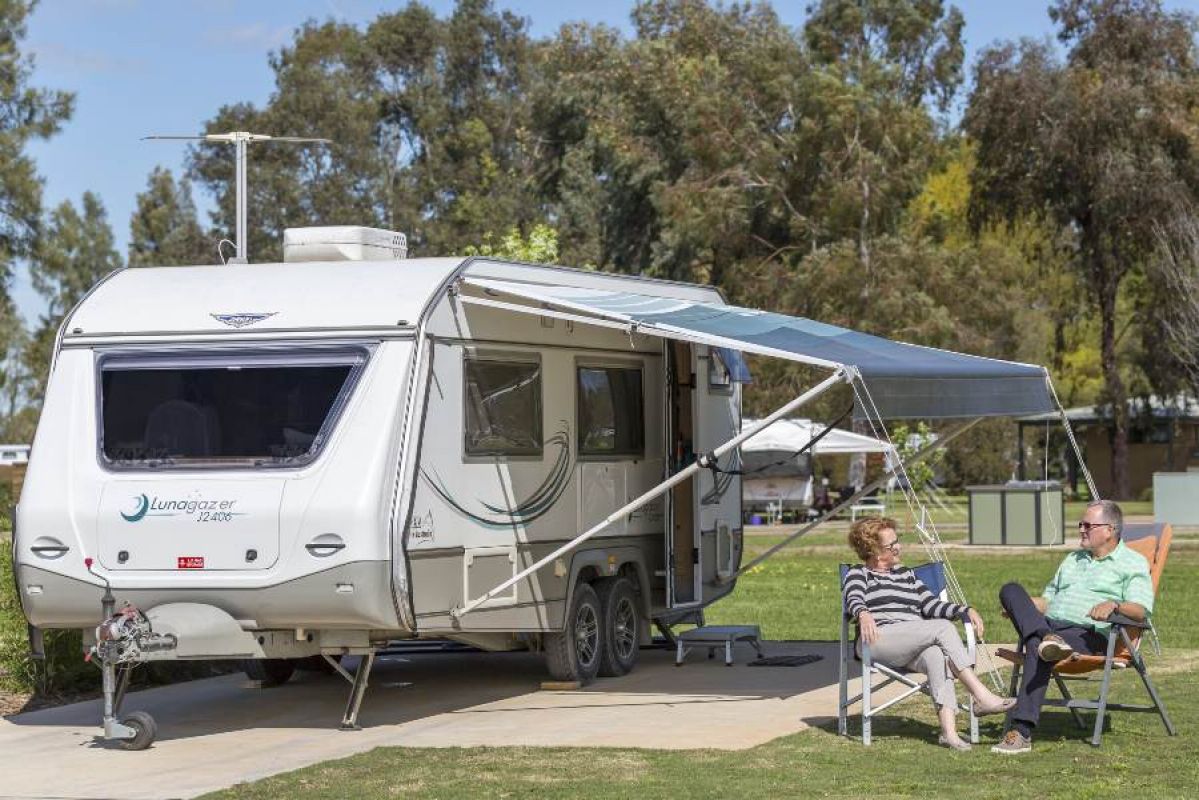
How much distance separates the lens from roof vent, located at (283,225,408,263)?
12.6 metres

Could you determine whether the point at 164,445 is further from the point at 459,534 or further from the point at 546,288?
the point at 546,288

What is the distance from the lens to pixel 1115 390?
5084 cm

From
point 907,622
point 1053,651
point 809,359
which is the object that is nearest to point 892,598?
point 907,622

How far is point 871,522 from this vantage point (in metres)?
10.4

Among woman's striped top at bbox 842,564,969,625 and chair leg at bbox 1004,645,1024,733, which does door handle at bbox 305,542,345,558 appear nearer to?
woman's striped top at bbox 842,564,969,625

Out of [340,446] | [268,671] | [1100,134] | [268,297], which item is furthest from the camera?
[1100,134]

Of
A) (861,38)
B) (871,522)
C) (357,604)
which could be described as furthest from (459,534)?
(861,38)

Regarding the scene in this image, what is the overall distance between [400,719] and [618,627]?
2.30m

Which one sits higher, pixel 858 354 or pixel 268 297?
pixel 268 297

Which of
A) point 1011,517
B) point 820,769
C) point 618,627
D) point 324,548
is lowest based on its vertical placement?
point 820,769

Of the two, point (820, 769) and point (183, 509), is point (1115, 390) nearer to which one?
point (183, 509)

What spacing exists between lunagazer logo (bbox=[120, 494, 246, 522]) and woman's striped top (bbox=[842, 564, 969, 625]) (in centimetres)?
326

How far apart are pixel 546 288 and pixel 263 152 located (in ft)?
164

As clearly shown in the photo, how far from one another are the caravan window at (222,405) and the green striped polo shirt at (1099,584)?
3934 millimetres
